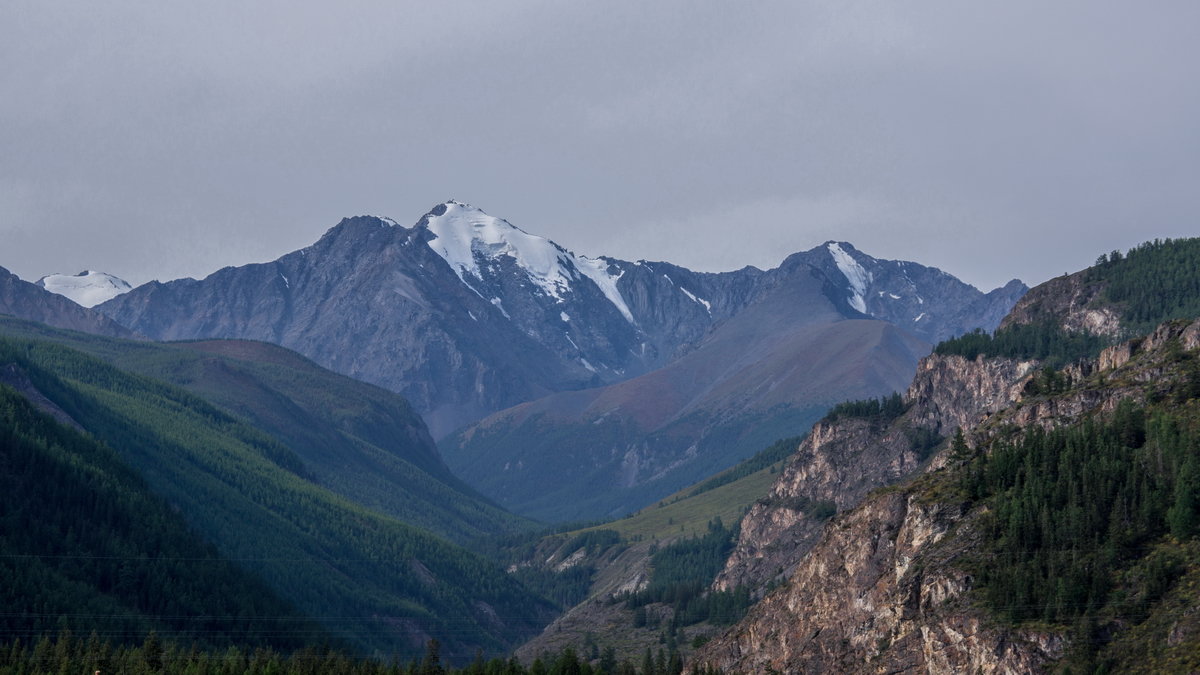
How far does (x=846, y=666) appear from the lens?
622 ft

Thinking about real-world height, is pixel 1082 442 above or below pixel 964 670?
above

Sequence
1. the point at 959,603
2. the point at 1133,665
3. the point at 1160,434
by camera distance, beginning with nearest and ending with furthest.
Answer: the point at 1133,665
the point at 959,603
the point at 1160,434

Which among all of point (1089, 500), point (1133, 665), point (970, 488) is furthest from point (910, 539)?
point (1133, 665)

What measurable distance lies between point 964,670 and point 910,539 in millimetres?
29639

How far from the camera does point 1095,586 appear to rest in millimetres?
166250

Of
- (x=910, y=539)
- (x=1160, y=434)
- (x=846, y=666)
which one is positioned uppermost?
(x=1160, y=434)

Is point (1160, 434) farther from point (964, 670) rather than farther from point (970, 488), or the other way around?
point (964, 670)

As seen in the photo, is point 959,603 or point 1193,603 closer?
point 1193,603

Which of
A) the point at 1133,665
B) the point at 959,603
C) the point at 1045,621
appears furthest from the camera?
the point at 959,603

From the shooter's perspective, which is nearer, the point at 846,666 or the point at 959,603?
the point at 959,603

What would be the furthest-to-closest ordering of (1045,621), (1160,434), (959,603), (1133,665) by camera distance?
(1160,434), (959,603), (1045,621), (1133,665)

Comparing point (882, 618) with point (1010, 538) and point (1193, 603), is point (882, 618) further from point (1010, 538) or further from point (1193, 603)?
point (1193, 603)

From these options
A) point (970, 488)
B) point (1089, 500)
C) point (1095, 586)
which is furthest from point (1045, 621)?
point (970, 488)

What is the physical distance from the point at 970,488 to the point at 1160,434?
23248 mm
